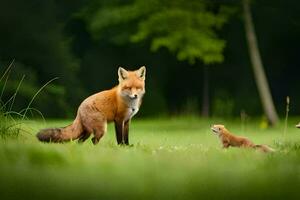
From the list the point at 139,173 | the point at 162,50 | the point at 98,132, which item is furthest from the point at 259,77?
the point at 139,173

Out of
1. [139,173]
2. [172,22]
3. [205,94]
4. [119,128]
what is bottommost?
[139,173]

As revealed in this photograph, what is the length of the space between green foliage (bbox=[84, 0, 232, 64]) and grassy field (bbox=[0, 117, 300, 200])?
7291 mm

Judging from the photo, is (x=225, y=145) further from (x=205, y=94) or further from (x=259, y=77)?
(x=205, y=94)

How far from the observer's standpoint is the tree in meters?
14.2

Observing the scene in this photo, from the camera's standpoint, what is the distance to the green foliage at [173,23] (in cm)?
1418

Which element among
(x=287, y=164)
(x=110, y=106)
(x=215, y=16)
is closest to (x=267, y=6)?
(x=215, y=16)

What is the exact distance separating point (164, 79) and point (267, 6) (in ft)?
8.55

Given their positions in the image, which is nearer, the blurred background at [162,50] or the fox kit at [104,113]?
the fox kit at [104,113]

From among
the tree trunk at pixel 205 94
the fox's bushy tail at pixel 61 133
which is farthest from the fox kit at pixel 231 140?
the tree trunk at pixel 205 94

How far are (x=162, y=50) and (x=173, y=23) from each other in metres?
1.77

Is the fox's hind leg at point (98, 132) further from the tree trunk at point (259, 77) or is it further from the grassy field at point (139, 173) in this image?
the tree trunk at point (259, 77)

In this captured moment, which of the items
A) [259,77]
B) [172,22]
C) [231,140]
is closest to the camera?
[231,140]

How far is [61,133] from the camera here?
7.49 meters

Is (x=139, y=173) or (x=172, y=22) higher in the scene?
(x=172, y=22)
